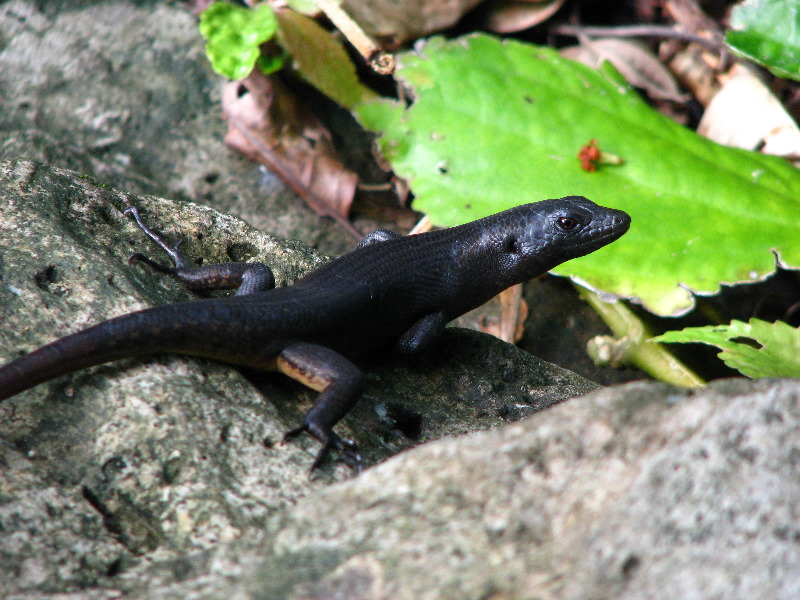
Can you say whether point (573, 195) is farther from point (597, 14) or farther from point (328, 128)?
point (597, 14)

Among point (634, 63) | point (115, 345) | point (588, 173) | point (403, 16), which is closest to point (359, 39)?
point (403, 16)

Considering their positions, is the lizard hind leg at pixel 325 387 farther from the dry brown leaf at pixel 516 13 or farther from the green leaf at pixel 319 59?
the dry brown leaf at pixel 516 13

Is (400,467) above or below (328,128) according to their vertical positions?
above

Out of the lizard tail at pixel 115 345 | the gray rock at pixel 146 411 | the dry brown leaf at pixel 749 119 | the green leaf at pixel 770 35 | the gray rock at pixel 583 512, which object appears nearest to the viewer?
the gray rock at pixel 583 512

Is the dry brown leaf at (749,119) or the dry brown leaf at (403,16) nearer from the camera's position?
the dry brown leaf at (749,119)

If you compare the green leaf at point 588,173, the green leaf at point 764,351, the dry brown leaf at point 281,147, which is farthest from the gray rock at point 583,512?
the dry brown leaf at point 281,147

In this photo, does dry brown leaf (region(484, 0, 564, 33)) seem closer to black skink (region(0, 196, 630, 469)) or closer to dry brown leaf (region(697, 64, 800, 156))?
dry brown leaf (region(697, 64, 800, 156))

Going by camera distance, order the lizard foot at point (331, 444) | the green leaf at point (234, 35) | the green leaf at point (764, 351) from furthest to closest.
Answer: the green leaf at point (234, 35) < the green leaf at point (764, 351) < the lizard foot at point (331, 444)

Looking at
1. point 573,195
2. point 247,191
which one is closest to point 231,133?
point 247,191
